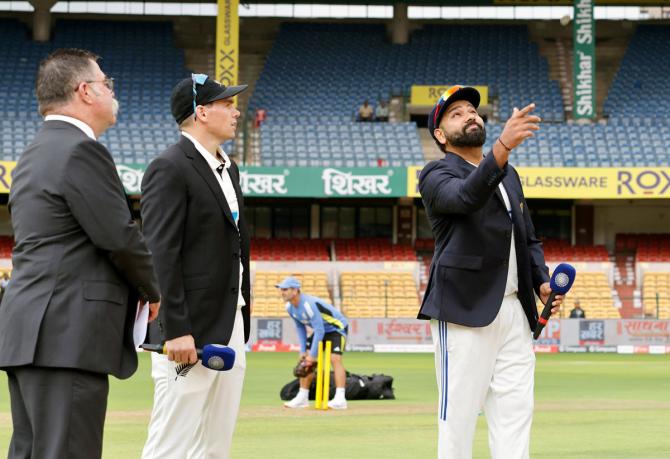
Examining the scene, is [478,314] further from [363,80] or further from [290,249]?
[363,80]

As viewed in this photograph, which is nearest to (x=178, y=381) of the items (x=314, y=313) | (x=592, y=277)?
(x=314, y=313)

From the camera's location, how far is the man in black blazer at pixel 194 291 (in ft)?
20.0

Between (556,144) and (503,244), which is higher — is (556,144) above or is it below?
above

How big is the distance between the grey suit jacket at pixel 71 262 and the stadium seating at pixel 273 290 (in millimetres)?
30727

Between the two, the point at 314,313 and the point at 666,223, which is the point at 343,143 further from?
the point at 314,313

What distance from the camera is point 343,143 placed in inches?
1656

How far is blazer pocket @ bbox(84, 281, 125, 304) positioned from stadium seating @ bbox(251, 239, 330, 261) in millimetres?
35513

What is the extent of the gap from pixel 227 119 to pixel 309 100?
39456 millimetres

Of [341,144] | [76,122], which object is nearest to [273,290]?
[341,144]

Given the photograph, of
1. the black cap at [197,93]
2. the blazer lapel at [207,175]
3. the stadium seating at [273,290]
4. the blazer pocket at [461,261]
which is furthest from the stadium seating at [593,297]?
the blazer lapel at [207,175]

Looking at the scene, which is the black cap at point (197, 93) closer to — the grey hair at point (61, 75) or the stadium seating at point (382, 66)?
the grey hair at point (61, 75)

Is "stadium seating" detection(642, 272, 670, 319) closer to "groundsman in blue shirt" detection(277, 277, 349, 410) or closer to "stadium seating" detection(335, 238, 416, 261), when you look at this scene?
"stadium seating" detection(335, 238, 416, 261)

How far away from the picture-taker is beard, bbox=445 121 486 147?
6.90 meters

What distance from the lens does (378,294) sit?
38406 mm
